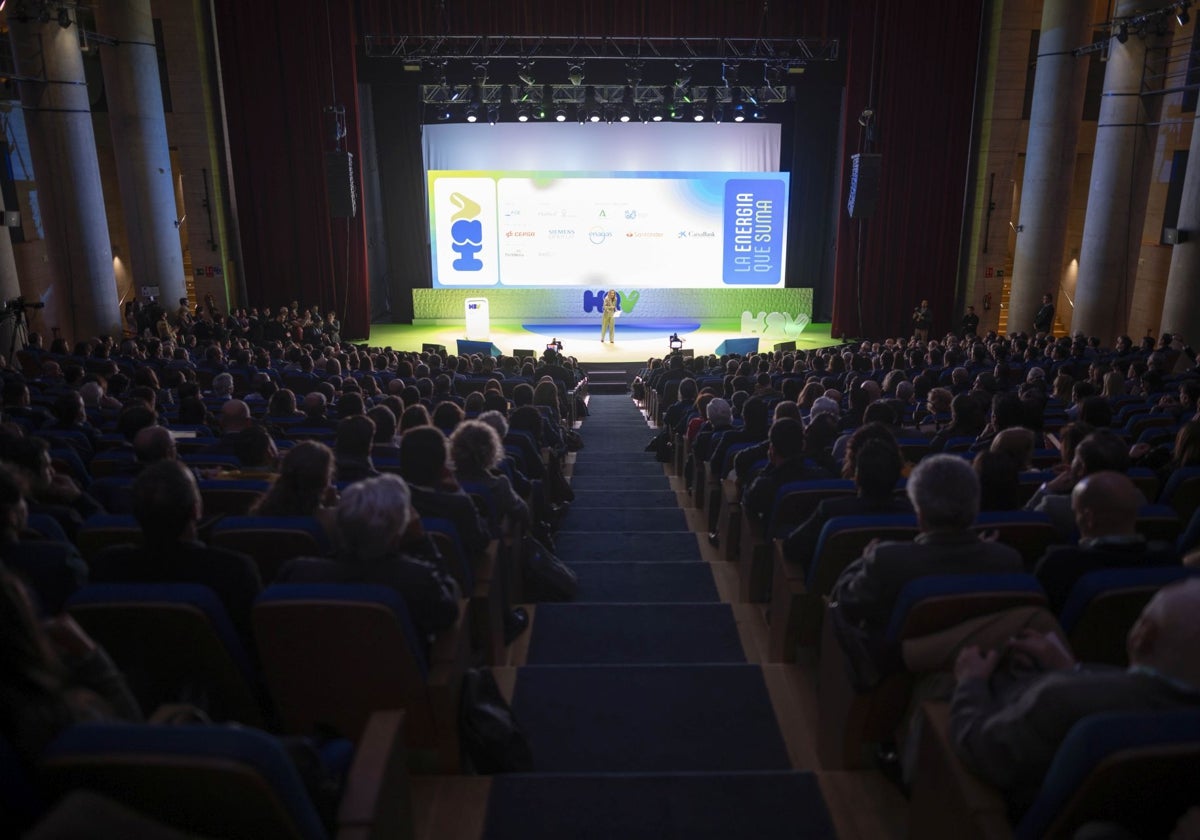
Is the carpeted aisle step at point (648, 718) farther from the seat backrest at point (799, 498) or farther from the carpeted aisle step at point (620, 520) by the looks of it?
the carpeted aisle step at point (620, 520)

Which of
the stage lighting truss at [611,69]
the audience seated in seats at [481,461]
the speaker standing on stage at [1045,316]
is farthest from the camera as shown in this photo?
the stage lighting truss at [611,69]

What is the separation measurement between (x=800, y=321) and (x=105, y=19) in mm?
15001

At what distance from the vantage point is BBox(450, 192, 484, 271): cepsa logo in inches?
758

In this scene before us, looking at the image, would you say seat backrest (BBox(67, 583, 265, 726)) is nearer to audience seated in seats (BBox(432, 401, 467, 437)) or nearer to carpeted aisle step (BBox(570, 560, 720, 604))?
carpeted aisle step (BBox(570, 560, 720, 604))

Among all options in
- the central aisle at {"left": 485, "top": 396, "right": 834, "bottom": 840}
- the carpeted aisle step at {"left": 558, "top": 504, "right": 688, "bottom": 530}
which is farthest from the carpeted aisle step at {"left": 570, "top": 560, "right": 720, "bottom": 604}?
the carpeted aisle step at {"left": 558, "top": 504, "right": 688, "bottom": 530}

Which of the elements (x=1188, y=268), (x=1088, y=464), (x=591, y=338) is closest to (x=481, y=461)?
(x=1088, y=464)

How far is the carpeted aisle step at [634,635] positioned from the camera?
3.97 metres

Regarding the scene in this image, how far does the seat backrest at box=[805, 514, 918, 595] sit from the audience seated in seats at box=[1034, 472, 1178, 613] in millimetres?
562

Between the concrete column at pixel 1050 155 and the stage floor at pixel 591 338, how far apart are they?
4.13 meters

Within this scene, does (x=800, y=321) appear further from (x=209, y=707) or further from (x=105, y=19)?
(x=209, y=707)

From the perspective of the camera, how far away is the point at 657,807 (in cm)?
263

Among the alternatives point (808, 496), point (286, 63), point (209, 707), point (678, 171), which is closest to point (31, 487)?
point (209, 707)

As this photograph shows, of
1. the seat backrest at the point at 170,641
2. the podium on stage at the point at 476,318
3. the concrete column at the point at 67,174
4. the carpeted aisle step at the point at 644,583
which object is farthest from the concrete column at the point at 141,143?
the seat backrest at the point at 170,641

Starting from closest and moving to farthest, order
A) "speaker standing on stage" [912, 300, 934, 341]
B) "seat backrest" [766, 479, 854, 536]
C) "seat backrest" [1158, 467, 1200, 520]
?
1. "seat backrest" [1158, 467, 1200, 520]
2. "seat backrest" [766, 479, 854, 536]
3. "speaker standing on stage" [912, 300, 934, 341]
